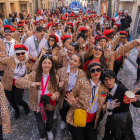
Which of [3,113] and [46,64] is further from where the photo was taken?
[46,64]

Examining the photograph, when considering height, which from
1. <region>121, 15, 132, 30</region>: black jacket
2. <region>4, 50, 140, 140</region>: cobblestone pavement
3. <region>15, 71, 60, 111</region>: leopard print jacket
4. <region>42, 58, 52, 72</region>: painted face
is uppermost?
<region>121, 15, 132, 30</region>: black jacket

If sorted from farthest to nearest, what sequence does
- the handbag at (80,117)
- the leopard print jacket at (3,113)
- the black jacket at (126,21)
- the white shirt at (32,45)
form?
the black jacket at (126,21), the white shirt at (32,45), the handbag at (80,117), the leopard print jacket at (3,113)

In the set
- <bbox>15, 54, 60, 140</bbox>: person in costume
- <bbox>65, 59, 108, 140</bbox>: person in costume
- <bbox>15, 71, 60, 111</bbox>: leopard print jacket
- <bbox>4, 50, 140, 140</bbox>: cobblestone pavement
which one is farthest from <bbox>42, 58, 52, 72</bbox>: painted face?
<bbox>4, 50, 140, 140</bbox>: cobblestone pavement

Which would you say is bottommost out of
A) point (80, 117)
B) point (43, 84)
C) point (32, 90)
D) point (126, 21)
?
point (80, 117)

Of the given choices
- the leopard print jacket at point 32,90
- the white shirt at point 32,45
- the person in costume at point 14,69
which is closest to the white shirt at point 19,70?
the person in costume at point 14,69

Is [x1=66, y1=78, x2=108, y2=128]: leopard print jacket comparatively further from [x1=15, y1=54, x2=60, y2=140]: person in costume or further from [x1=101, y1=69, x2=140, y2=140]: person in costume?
[x1=15, y1=54, x2=60, y2=140]: person in costume

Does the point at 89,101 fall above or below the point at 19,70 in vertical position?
below

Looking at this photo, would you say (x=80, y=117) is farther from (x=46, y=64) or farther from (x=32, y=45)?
(x=32, y=45)

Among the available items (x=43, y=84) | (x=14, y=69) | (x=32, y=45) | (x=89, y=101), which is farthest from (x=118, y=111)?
(x=32, y=45)

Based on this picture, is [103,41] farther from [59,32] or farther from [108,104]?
[59,32]

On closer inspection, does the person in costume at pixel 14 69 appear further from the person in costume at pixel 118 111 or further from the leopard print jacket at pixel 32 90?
the person in costume at pixel 118 111

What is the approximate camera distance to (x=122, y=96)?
2209 mm

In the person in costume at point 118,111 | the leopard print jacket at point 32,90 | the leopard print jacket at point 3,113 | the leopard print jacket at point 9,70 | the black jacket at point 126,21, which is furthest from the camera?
the black jacket at point 126,21

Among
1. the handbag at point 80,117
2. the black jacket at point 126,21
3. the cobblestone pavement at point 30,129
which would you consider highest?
the black jacket at point 126,21
